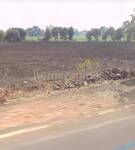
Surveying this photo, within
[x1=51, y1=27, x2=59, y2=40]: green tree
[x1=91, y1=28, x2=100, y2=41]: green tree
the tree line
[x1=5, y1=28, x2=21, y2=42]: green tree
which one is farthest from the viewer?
[x1=91, y1=28, x2=100, y2=41]: green tree

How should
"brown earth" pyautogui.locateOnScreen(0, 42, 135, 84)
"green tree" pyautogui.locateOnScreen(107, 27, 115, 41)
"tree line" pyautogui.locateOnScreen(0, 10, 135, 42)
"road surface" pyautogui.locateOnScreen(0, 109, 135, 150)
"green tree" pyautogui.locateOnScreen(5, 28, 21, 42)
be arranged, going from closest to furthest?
"road surface" pyautogui.locateOnScreen(0, 109, 135, 150) → "brown earth" pyautogui.locateOnScreen(0, 42, 135, 84) → "green tree" pyautogui.locateOnScreen(5, 28, 21, 42) → "tree line" pyautogui.locateOnScreen(0, 10, 135, 42) → "green tree" pyautogui.locateOnScreen(107, 27, 115, 41)

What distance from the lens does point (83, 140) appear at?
843 centimetres

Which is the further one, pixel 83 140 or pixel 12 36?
pixel 12 36

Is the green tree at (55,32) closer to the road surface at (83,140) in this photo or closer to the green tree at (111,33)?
the green tree at (111,33)

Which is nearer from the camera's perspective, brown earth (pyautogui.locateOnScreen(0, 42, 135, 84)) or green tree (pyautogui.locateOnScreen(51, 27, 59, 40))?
brown earth (pyautogui.locateOnScreen(0, 42, 135, 84))

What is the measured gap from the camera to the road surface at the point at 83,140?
792cm

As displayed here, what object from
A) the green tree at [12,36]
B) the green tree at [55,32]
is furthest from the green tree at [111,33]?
the green tree at [12,36]

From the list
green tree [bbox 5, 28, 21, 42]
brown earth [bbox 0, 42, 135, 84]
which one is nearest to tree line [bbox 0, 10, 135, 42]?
green tree [bbox 5, 28, 21, 42]

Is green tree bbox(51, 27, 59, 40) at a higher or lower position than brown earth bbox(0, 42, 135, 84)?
higher

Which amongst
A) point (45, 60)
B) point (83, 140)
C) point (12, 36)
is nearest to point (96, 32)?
point (12, 36)

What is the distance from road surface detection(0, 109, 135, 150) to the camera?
26.0ft

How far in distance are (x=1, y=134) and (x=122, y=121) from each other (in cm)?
285

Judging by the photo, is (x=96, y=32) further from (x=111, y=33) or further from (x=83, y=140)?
(x=83, y=140)

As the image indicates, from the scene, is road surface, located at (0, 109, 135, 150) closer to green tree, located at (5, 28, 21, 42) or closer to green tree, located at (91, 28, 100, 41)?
green tree, located at (5, 28, 21, 42)
